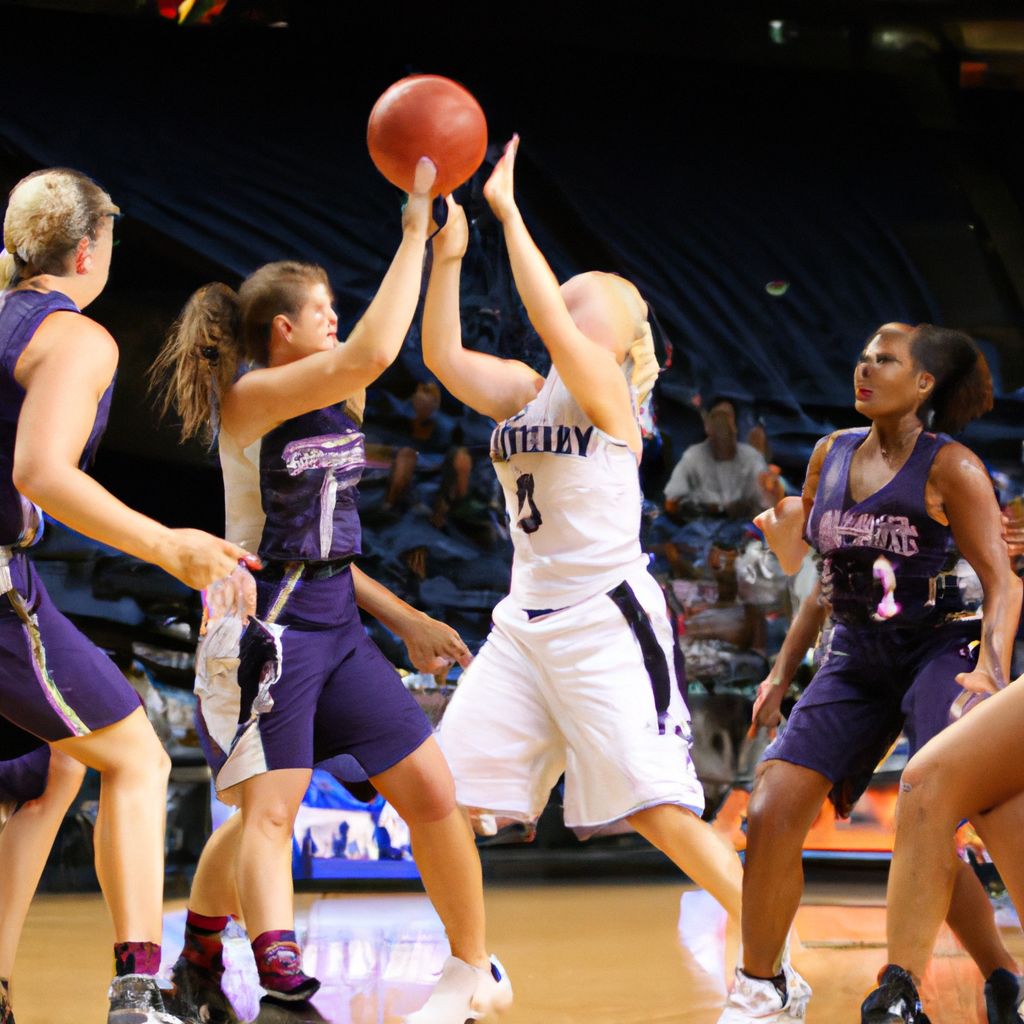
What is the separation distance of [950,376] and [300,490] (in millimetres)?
1480

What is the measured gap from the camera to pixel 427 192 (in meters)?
2.59

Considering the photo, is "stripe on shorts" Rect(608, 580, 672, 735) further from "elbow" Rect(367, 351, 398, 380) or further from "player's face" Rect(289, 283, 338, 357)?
"player's face" Rect(289, 283, 338, 357)

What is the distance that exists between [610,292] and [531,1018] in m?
1.62

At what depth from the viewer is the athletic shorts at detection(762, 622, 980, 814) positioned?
8.41 feet

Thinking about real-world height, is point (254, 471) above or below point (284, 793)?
above

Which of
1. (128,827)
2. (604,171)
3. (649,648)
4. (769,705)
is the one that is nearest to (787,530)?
(769,705)

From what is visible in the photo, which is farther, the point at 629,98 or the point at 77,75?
the point at 629,98

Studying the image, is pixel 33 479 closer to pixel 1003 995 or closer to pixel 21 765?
pixel 21 765

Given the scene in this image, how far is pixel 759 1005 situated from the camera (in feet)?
8.21

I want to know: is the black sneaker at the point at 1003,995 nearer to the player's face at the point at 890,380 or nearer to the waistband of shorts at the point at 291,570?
the player's face at the point at 890,380

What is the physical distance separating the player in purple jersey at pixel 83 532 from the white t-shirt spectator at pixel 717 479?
115 inches

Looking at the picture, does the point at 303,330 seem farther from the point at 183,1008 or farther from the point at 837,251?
the point at 837,251

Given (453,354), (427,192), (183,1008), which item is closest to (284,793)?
(183,1008)

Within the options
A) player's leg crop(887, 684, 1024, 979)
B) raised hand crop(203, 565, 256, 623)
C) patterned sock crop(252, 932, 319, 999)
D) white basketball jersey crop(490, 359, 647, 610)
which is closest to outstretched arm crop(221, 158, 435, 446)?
white basketball jersey crop(490, 359, 647, 610)
